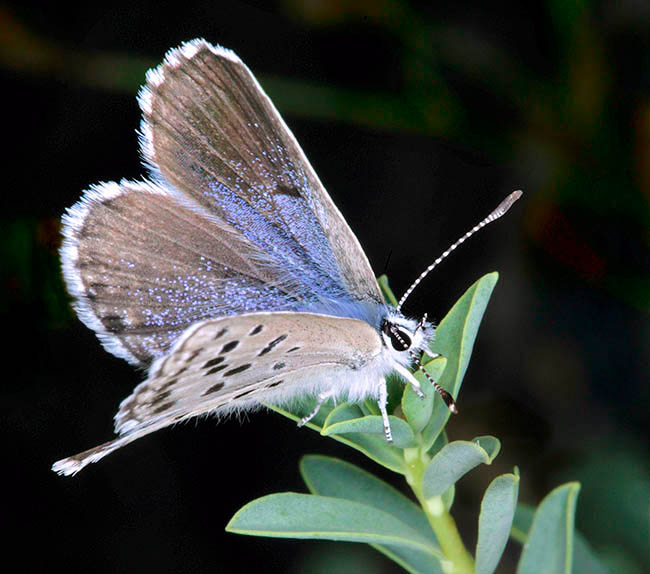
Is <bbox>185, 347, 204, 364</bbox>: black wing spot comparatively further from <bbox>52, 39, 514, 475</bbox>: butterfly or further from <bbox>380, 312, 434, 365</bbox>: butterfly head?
<bbox>380, 312, 434, 365</bbox>: butterfly head

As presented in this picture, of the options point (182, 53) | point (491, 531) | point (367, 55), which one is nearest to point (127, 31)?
point (367, 55)

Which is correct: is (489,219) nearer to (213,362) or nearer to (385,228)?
(213,362)

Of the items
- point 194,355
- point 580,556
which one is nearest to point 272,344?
point 194,355

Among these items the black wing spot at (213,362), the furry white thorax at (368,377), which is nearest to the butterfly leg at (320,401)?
the furry white thorax at (368,377)

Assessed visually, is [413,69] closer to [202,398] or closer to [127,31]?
[127,31]

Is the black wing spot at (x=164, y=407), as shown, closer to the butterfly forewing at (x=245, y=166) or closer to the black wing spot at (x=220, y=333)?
the black wing spot at (x=220, y=333)

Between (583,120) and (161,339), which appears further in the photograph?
(583,120)
